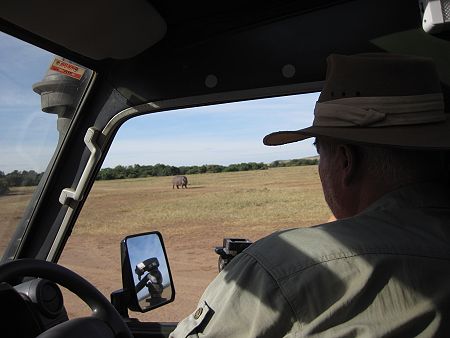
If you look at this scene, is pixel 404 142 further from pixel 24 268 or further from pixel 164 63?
pixel 164 63

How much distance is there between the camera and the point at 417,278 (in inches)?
43.5

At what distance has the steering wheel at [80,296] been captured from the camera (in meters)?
1.52

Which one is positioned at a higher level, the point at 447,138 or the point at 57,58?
the point at 57,58

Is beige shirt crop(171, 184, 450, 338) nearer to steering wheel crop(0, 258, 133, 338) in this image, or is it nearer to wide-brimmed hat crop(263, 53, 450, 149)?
wide-brimmed hat crop(263, 53, 450, 149)

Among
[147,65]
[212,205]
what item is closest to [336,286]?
[147,65]

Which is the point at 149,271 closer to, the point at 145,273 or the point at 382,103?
the point at 145,273

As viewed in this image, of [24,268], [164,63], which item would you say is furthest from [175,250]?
[24,268]

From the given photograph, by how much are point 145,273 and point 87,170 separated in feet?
2.54

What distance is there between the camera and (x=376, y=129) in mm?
1354

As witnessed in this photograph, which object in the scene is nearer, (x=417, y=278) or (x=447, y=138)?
(x=417, y=278)

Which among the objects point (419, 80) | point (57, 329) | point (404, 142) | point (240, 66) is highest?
point (240, 66)

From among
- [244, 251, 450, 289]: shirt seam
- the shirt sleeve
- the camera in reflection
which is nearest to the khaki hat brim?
[244, 251, 450, 289]: shirt seam

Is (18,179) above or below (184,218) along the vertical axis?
above

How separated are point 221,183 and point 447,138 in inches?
1200
